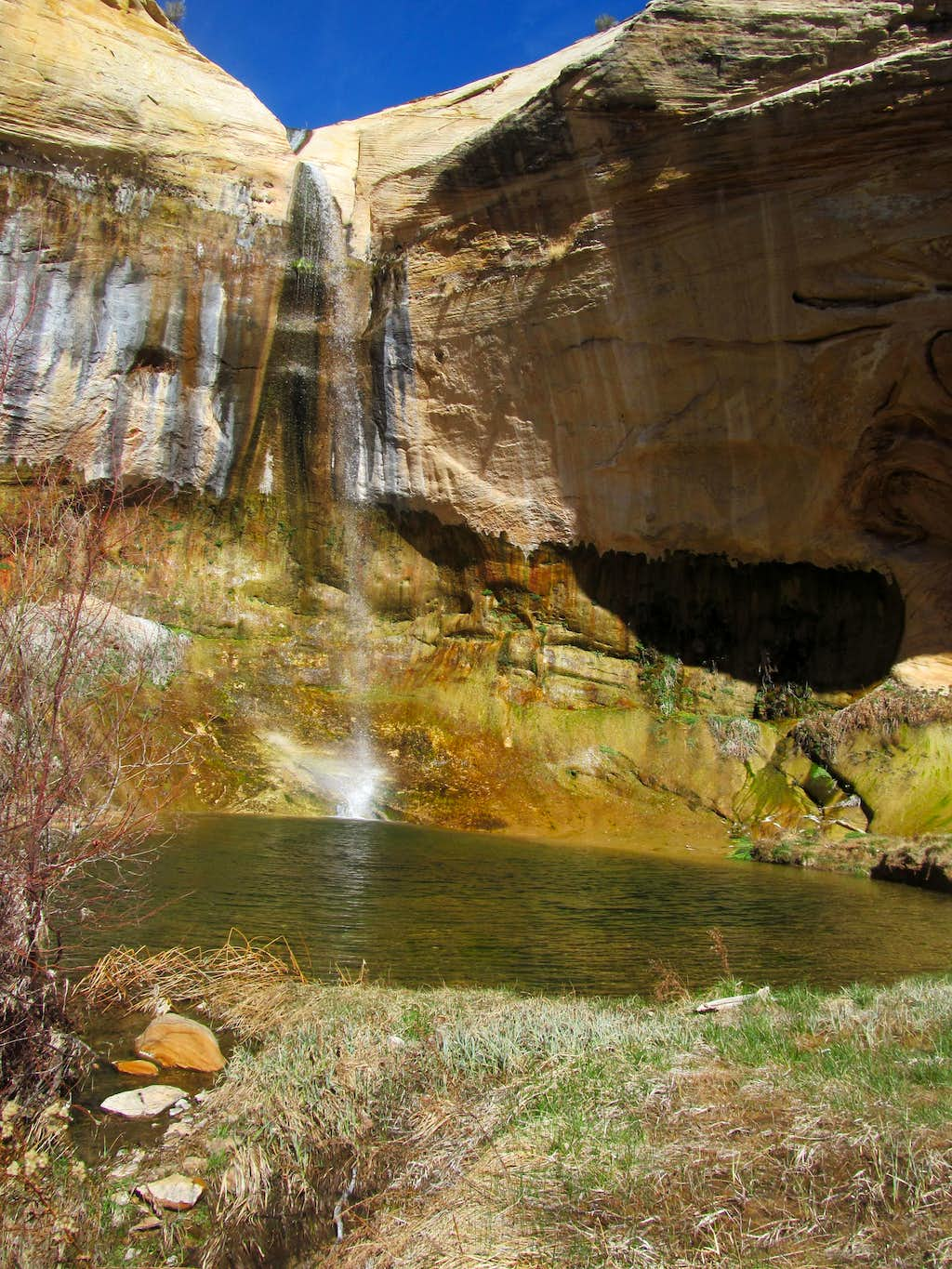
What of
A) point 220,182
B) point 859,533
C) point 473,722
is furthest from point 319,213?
point 859,533

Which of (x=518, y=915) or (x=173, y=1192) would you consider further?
(x=518, y=915)

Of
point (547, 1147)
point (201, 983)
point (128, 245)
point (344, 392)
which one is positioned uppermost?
point (128, 245)

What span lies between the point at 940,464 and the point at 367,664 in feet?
34.0

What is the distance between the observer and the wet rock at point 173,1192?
3145mm

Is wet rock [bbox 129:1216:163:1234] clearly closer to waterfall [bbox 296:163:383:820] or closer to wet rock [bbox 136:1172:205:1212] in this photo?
wet rock [bbox 136:1172:205:1212]

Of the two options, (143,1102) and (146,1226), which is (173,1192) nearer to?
(146,1226)

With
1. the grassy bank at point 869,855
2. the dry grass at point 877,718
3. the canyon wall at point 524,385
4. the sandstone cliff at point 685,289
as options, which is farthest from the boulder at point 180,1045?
the sandstone cliff at point 685,289

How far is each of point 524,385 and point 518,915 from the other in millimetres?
11893

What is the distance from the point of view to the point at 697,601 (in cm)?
1777

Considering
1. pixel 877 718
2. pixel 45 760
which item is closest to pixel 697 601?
pixel 877 718

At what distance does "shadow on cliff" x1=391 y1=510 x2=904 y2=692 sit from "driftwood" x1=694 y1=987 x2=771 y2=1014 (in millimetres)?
12585

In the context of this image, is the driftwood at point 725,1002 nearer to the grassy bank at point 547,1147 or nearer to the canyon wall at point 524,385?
the grassy bank at point 547,1147

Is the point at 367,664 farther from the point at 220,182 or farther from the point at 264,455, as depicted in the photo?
the point at 220,182

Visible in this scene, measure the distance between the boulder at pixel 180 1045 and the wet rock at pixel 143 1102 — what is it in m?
0.28
